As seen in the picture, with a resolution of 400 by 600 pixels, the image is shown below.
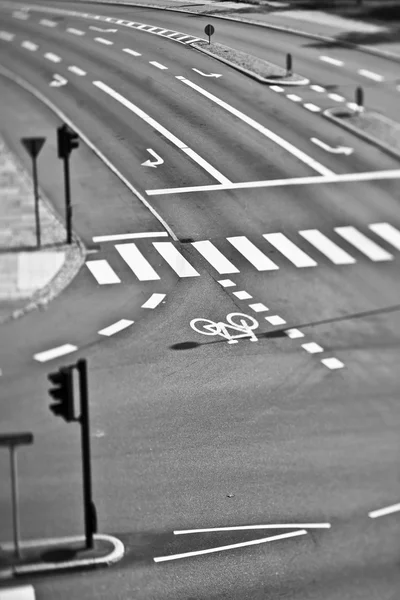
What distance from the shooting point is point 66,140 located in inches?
288

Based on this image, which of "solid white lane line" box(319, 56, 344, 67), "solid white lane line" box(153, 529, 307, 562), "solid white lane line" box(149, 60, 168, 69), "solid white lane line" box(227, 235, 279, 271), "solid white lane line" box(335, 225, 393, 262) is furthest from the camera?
"solid white lane line" box(153, 529, 307, 562)

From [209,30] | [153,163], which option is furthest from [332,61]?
[153,163]

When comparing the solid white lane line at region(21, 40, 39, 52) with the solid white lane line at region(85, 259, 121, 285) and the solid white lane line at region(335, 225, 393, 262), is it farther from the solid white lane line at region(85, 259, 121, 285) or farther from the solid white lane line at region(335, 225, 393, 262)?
the solid white lane line at region(335, 225, 393, 262)

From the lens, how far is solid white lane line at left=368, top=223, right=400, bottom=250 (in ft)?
20.3

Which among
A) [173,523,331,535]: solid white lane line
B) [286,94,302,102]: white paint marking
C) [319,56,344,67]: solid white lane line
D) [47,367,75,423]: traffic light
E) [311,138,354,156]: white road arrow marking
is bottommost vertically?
[173,523,331,535]: solid white lane line

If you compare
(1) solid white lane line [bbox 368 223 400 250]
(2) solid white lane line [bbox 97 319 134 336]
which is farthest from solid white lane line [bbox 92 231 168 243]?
(1) solid white lane line [bbox 368 223 400 250]

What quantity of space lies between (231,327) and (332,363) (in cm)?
76

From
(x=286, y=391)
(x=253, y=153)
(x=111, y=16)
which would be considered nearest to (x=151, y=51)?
(x=111, y=16)

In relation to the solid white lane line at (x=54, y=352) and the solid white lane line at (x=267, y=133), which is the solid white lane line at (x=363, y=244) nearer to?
the solid white lane line at (x=267, y=133)

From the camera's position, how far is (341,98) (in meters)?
6.42

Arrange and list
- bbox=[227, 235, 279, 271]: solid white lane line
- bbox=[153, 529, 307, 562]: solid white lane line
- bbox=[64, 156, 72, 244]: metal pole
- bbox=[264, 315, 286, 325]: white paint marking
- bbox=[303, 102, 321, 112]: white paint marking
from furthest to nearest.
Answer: bbox=[153, 529, 307, 562]: solid white lane line → bbox=[64, 156, 72, 244]: metal pole → bbox=[264, 315, 286, 325]: white paint marking → bbox=[227, 235, 279, 271]: solid white lane line → bbox=[303, 102, 321, 112]: white paint marking

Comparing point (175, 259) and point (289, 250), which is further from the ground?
point (289, 250)

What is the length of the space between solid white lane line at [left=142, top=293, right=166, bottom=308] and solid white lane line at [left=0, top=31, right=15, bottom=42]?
1.89 metres

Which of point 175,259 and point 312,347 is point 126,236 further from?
point 312,347
